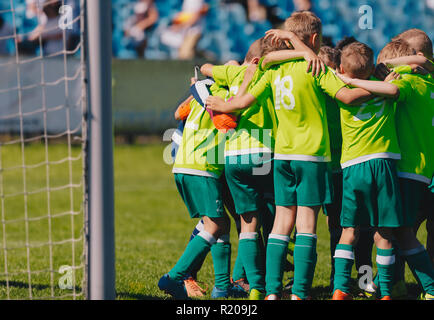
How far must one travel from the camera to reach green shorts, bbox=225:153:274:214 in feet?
13.4

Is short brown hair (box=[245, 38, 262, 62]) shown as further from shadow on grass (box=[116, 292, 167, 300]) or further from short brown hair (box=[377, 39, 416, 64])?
shadow on grass (box=[116, 292, 167, 300])

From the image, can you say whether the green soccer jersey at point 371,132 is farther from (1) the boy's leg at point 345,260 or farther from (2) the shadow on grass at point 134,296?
(2) the shadow on grass at point 134,296

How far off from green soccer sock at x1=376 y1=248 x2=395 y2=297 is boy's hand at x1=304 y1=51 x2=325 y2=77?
1.24 meters

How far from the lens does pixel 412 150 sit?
405 cm

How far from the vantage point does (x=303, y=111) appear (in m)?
3.85

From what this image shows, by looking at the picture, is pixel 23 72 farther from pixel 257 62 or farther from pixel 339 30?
pixel 257 62

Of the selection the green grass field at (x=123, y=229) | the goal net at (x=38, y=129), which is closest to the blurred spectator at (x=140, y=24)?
the goal net at (x=38, y=129)

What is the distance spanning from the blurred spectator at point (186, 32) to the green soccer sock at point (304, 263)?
46.7 feet

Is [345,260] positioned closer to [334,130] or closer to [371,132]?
[371,132]

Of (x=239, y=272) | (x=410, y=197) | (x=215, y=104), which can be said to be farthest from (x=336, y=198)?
(x=215, y=104)

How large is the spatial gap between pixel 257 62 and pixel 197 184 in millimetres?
931

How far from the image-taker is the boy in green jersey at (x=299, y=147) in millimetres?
3805

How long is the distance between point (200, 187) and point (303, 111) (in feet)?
2.97

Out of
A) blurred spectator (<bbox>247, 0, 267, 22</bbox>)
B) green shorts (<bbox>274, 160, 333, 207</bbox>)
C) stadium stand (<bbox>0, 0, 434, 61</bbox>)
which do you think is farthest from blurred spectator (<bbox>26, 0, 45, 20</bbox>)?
green shorts (<bbox>274, 160, 333, 207</bbox>)
